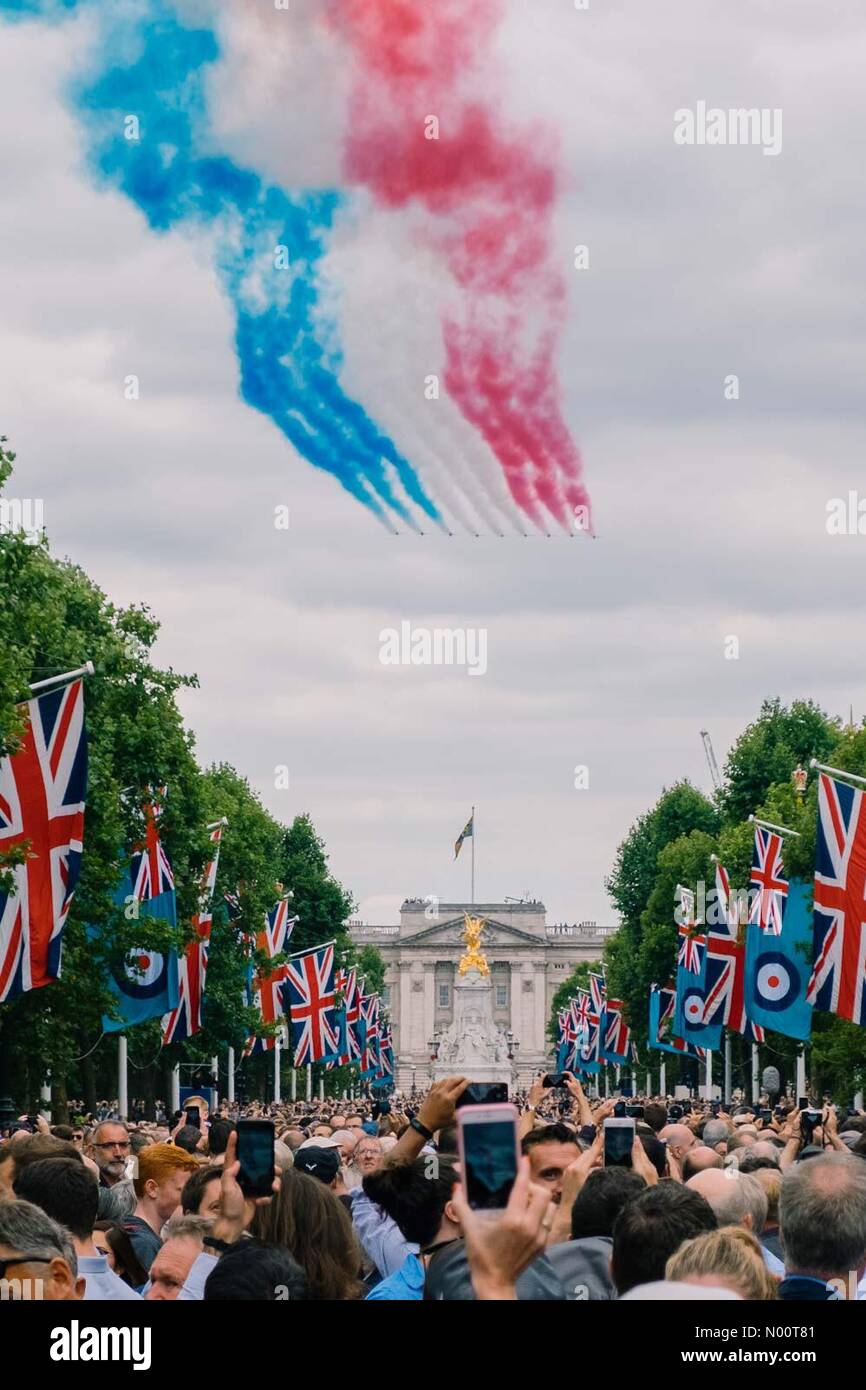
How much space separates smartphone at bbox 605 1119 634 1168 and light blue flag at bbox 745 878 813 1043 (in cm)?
3567

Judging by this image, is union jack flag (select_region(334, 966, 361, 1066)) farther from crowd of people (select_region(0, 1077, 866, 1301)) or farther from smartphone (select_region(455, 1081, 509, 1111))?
smartphone (select_region(455, 1081, 509, 1111))

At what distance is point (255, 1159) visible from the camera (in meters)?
10.2

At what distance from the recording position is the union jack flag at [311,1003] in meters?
70.0

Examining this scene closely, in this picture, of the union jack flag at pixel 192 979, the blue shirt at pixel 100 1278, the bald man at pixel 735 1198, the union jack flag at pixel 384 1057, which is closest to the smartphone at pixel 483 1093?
the blue shirt at pixel 100 1278

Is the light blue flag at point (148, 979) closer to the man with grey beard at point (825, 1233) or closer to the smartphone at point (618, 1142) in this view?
the smartphone at point (618, 1142)

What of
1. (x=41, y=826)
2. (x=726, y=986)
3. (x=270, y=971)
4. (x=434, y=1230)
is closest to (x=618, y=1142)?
(x=434, y=1230)

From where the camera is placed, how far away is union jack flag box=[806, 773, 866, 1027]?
117 ft

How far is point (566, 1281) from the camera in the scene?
9.98 metres

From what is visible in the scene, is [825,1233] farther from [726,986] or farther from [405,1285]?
[726,986]

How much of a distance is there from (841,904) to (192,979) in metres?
19.1

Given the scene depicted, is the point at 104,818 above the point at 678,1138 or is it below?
above

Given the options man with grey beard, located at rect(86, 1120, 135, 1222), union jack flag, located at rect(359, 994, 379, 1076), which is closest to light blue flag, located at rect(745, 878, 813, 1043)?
man with grey beard, located at rect(86, 1120, 135, 1222)
